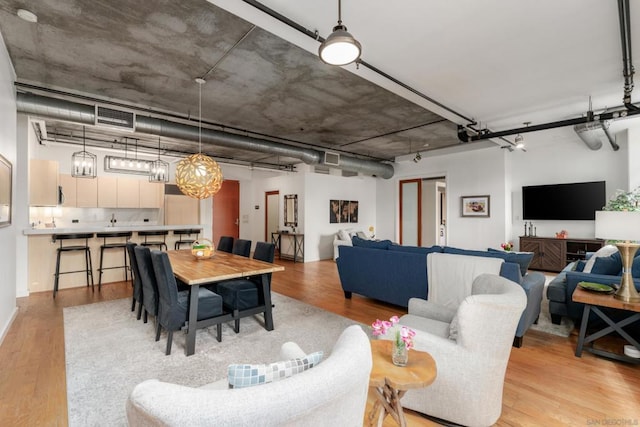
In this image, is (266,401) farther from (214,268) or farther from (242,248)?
(242,248)

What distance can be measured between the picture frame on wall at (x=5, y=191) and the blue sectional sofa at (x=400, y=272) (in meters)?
3.93

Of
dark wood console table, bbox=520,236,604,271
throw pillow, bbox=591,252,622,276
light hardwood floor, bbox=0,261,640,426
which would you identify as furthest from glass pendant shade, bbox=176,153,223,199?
dark wood console table, bbox=520,236,604,271

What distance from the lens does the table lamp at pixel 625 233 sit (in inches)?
102

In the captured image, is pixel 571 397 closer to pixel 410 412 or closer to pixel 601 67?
pixel 410 412

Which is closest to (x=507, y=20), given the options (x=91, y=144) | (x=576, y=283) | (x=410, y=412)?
(x=576, y=283)

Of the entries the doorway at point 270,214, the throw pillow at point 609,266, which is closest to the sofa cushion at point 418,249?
the throw pillow at point 609,266

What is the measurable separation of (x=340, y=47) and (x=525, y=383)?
2.87 metres

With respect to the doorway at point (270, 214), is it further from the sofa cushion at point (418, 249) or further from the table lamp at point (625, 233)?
the table lamp at point (625, 233)

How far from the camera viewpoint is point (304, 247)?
8289 mm

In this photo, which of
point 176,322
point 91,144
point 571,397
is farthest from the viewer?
point 91,144

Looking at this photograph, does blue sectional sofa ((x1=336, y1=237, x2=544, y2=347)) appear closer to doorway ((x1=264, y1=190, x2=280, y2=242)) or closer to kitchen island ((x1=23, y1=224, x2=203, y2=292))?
kitchen island ((x1=23, y1=224, x2=203, y2=292))

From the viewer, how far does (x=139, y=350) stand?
2930mm

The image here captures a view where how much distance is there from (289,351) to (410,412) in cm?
121

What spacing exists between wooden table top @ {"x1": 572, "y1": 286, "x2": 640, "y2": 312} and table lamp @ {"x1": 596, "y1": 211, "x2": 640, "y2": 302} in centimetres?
7
